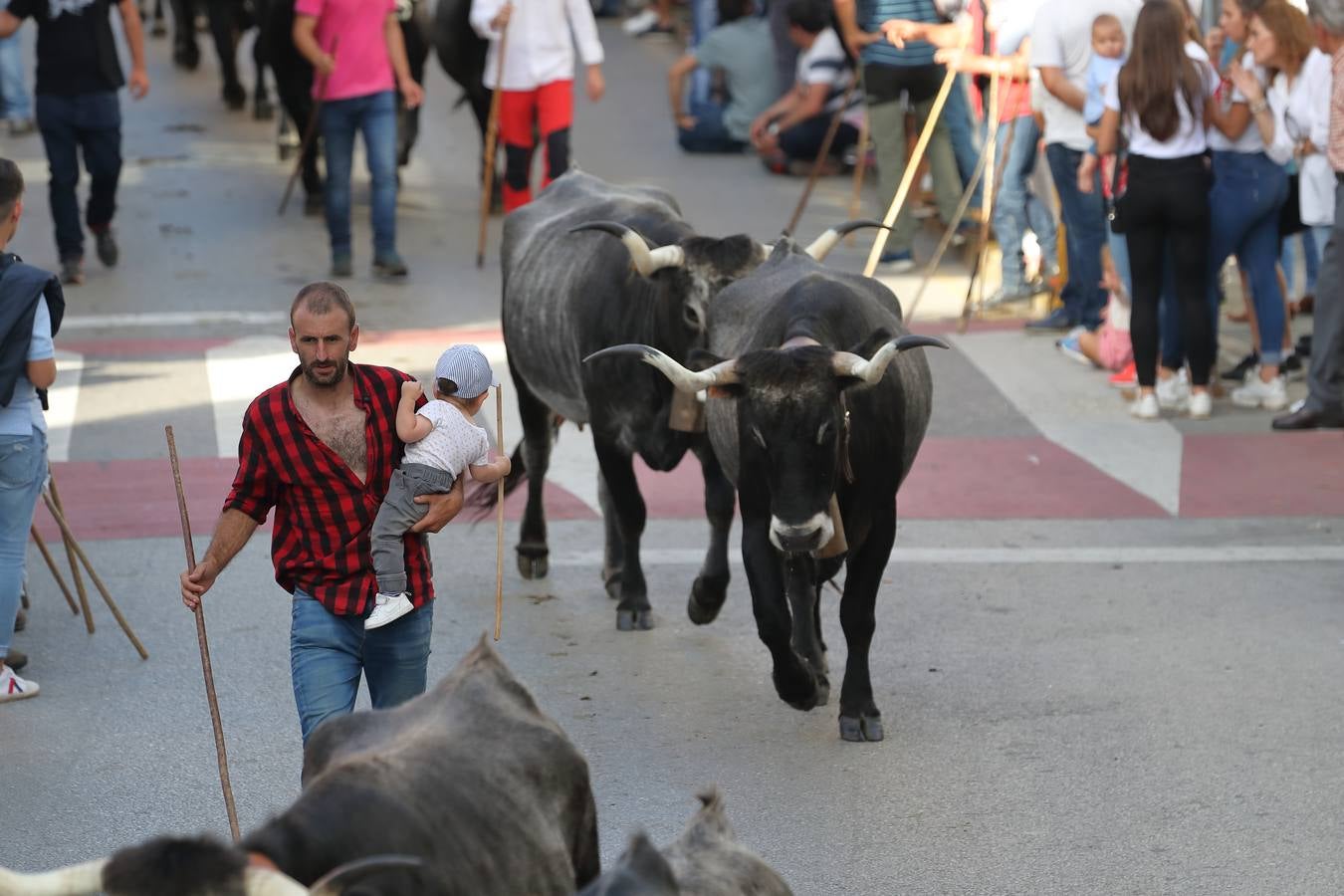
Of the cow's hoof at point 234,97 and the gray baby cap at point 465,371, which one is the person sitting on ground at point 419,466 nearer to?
the gray baby cap at point 465,371

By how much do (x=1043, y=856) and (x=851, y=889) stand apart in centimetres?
62

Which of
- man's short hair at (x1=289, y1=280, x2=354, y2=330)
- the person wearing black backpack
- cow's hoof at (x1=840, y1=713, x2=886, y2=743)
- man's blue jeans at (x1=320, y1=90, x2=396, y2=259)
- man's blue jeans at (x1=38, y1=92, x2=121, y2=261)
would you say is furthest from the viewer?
man's blue jeans at (x1=320, y1=90, x2=396, y2=259)

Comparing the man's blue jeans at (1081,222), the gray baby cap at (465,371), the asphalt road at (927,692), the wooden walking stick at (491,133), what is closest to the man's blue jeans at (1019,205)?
the man's blue jeans at (1081,222)

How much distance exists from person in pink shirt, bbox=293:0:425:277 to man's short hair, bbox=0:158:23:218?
659cm

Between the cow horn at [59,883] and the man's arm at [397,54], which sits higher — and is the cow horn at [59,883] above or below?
above

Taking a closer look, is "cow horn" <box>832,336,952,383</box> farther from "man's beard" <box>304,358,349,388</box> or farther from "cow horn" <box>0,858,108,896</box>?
"cow horn" <box>0,858,108,896</box>

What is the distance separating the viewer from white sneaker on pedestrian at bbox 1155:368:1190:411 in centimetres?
1112

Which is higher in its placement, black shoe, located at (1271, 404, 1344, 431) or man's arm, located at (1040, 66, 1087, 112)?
man's arm, located at (1040, 66, 1087, 112)

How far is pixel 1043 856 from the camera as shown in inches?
226

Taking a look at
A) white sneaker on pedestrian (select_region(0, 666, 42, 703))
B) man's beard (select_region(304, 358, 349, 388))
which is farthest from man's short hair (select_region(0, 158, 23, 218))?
man's beard (select_region(304, 358, 349, 388))

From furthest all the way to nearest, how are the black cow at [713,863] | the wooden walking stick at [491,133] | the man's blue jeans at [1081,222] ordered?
the wooden walking stick at [491,133], the man's blue jeans at [1081,222], the black cow at [713,863]

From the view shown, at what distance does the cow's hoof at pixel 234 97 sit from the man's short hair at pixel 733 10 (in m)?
5.68

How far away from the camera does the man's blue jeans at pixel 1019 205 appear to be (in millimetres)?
13133

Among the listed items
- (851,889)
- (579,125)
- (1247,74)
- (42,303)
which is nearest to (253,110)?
(579,125)
